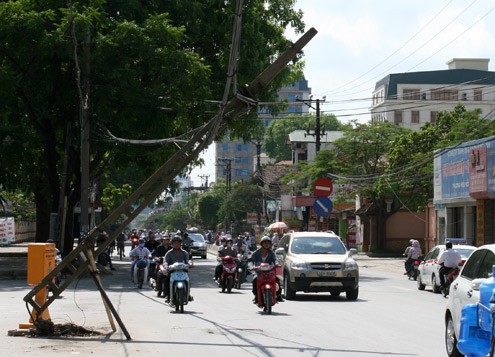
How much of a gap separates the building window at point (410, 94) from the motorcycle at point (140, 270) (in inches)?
3858

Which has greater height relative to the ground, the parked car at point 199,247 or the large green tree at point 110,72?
the large green tree at point 110,72

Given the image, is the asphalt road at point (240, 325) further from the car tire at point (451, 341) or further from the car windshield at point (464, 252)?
the car windshield at point (464, 252)

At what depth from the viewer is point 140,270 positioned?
31.4m

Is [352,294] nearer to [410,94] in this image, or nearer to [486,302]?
[486,302]

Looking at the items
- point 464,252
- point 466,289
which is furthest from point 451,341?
point 464,252

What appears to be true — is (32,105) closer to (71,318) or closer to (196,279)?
(196,279)

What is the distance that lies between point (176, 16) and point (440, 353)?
27861mm

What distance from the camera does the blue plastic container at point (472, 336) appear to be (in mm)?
10328

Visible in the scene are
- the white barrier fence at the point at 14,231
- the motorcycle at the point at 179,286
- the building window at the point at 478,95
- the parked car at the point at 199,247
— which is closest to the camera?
the motorcycle at the point at 179,286

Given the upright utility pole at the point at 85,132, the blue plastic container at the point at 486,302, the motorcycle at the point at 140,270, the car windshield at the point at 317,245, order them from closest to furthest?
the blue plastic container at the point at 486,302 < the car windshield at the point at 317,245 < the motorcycle at the point at 140,270 < the upright utility pole at the point at 85,132

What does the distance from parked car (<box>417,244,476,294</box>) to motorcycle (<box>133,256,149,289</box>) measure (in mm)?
8478

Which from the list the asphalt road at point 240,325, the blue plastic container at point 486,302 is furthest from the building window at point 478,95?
the blue plastic container at point 486,302

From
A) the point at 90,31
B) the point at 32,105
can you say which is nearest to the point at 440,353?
the point at 90,31

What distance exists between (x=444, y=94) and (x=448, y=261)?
103m
